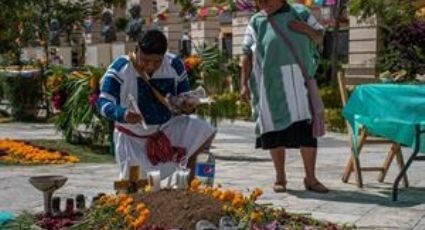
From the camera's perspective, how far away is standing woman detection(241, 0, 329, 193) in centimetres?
739

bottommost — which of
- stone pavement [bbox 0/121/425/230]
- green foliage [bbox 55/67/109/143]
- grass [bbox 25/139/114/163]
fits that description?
grass [bbox 25/139/114/163]

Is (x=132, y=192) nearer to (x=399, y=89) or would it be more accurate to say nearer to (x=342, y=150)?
(x=399, y=89)

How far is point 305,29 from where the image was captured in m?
7.27

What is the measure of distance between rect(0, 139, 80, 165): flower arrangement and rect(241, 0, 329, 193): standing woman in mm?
3661

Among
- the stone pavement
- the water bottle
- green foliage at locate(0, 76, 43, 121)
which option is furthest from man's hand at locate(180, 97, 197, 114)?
green foliage at locate(0, 76, 43, 121)

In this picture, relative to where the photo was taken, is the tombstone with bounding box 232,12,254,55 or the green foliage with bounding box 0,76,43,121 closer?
the green foliage with bounding box 0,76,43,121

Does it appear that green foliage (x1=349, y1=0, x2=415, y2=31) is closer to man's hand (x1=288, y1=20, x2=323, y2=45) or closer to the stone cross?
man's hand (x1=288, y1=20, x2=323, y2=45)

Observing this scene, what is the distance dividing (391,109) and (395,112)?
52 mm

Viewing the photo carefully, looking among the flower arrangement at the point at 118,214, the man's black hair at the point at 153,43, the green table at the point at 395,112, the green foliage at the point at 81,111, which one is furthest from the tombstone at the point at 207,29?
the flower arrangement at the point at 118,214

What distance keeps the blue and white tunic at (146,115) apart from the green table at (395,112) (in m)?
1.89

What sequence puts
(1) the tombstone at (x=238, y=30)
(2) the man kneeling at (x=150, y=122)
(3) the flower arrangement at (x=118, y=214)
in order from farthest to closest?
1. (1) the tombstone at (x=238, y=30)
2. (2) the man kneeling at (x=150, y=122)
3. (3) the flower arrangement at (x=118, y=214)

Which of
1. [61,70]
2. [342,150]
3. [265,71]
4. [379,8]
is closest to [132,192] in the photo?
[265,71]

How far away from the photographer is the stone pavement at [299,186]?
6488 millimetres

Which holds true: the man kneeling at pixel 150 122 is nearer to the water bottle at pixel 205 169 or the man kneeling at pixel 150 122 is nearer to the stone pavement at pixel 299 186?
the water bottle at pixel 205 169
